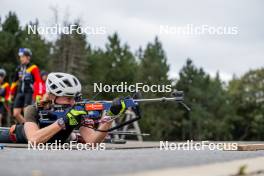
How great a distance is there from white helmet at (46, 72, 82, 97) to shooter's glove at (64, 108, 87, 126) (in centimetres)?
52

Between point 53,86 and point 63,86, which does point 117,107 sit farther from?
point 53,86

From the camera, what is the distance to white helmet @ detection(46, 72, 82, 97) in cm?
712

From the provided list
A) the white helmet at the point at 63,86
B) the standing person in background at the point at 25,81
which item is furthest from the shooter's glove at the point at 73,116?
the standing person in background at the point at 25,81

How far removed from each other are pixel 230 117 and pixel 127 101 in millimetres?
71739

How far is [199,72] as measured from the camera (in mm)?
78250

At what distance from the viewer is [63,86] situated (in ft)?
23.3

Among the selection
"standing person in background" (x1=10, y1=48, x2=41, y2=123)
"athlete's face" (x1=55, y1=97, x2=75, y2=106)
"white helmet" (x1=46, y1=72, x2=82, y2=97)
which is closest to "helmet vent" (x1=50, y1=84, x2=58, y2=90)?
"white helmet" (x1=46, y1=72, x2=82, y2=97)

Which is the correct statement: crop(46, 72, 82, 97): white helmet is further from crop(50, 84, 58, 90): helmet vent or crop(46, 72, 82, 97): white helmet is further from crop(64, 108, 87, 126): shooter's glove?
crop(64, 108, 87, 126): shooter's glove

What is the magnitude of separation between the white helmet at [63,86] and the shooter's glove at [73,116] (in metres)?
0.52

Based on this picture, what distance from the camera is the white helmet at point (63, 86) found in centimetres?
712

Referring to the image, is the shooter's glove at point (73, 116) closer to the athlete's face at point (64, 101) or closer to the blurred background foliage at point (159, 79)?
the athlete's face at point (64, 101)

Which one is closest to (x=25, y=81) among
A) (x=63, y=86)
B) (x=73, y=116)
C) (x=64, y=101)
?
(x=64, y=101)

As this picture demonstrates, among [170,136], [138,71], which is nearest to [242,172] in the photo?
[138,71]

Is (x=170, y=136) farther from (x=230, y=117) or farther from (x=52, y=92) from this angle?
(x=52, y=92)
